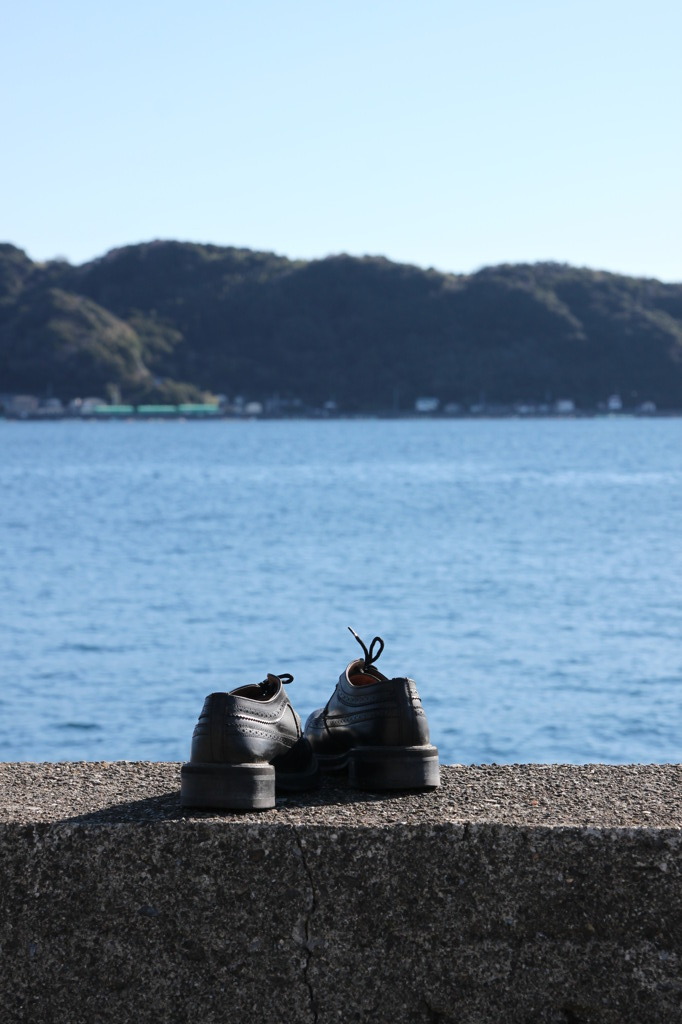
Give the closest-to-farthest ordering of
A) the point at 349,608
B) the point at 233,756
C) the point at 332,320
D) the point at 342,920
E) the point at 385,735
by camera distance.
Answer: the point at 342,920 → the point at 233,756 → the point at 385,735 → the point at 349,608 → the point at 332,320

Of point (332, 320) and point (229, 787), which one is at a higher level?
point (332, 320)

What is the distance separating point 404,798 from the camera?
284 cm

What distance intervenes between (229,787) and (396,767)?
39 centimetres

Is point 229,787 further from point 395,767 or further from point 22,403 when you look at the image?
point 22,403

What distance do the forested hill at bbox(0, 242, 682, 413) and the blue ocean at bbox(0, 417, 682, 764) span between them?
306 ft

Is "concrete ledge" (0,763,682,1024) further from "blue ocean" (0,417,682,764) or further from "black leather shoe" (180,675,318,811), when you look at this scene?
"blue ocean" (0,417,682,764)

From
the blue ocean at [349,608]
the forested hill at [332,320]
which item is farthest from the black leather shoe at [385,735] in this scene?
the forested hill at [332,320]

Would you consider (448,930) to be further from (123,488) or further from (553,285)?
(553,285)

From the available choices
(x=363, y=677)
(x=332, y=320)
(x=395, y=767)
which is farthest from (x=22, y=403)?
(x=395, y=767)

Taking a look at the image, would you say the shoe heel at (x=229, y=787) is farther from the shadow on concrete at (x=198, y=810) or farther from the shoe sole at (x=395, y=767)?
the shoe sole at (x=395, y=767)

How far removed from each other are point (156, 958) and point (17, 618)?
26837mm

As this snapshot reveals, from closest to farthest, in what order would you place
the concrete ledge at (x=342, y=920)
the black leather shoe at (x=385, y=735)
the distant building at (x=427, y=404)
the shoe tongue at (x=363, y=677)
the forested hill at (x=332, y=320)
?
the concrete ledge at (x=342, y=920) < the black leather shoe at (x=385, y=735) < the shoe tongue at (x=363, y=677) < the forested hill at (x=332, y=320) < the distant building at (x=427, y=404)

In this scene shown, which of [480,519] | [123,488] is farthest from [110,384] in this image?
[480,519]

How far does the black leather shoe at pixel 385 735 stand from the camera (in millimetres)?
2787
